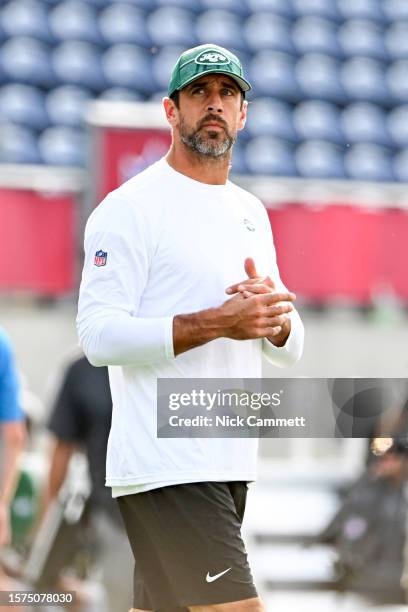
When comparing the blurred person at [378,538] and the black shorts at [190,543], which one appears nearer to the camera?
the black shorts at [190,543]

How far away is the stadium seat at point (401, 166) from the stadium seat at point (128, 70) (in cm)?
188

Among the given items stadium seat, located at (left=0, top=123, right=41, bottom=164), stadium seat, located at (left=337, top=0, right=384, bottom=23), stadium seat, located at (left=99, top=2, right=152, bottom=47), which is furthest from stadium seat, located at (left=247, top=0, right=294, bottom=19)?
stadium seat, located at (left=0, top=123, right=41, bottom=164)

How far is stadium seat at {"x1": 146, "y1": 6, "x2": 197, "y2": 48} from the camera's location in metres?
10.2

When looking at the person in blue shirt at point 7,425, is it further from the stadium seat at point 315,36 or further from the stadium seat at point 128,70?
the stadium seat at point 315,36

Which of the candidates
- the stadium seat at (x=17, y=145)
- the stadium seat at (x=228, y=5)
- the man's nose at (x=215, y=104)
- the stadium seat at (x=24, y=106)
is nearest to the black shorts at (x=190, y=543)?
the man's nose at (x=215, y=104)

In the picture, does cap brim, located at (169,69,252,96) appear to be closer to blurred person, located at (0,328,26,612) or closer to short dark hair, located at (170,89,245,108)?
short dark hair, located at (170,89,245,108)

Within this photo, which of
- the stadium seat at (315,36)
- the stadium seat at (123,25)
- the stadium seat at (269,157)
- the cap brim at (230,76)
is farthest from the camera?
the stadium seat at (315,36)

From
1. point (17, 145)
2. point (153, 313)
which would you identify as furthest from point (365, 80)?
point (153, 313)

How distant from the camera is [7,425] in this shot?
13.0ft

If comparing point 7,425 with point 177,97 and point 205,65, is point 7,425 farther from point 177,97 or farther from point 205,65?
point 205,65

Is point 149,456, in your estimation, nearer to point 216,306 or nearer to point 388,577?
point 216,306

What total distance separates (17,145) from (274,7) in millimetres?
2898

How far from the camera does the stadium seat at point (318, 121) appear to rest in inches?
388

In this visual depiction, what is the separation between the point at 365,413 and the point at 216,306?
71 centimetres
